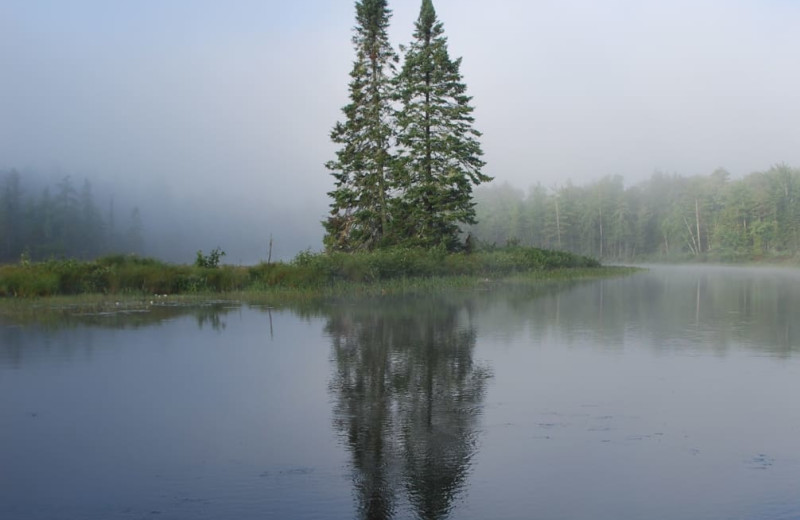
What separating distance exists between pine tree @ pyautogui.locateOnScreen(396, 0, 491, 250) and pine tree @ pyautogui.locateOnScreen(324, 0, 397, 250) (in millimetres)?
1155

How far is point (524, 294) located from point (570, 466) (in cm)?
2063

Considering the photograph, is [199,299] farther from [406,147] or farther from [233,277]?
[406,147]

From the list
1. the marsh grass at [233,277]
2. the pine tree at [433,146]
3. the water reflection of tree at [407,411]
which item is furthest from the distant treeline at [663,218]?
the water reflection of tree at [407,411]

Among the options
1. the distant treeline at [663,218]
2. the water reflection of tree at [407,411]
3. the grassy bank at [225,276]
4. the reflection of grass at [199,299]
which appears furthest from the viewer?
the distant treeline at [663,218]

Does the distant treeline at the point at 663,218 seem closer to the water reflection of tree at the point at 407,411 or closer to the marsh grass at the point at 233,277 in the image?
the marsh grass at the point at 233,277

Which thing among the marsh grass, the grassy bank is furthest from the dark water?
the grassy bank

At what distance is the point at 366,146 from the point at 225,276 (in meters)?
17.5

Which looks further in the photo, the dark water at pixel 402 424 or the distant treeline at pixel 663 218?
the distant treeline at pixel 663 218

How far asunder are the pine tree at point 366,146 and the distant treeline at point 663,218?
182 feet

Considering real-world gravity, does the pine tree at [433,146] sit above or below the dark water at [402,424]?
above

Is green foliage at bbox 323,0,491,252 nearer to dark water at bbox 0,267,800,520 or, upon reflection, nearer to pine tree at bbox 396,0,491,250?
pine tree at bbox 396,0,491,250

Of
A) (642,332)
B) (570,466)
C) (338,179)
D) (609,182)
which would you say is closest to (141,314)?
(642,332)

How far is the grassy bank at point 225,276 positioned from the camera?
23.2 meters

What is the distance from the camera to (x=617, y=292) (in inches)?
1096
